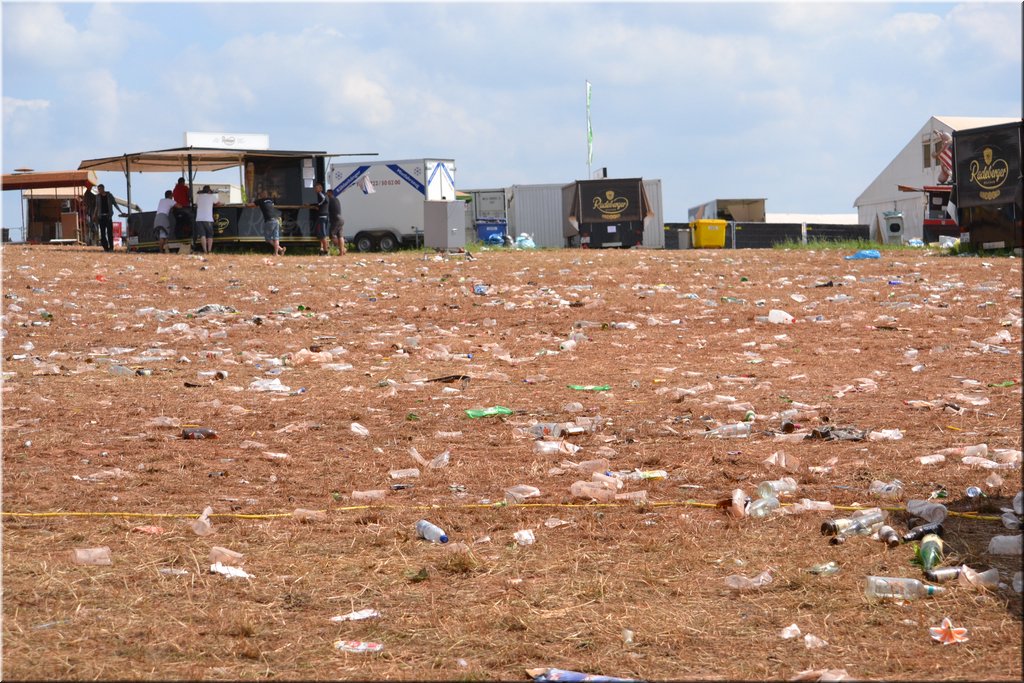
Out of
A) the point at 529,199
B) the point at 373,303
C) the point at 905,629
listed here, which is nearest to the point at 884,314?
the point at 373,303

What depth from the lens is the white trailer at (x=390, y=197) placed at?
26062 mm

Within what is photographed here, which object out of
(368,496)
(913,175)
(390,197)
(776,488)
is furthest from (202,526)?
(913,175)

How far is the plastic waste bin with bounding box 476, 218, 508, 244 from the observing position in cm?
2936

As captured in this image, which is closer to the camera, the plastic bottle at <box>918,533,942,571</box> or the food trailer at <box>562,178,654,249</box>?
the plastic bottle at <box>918,533,942,571</box>

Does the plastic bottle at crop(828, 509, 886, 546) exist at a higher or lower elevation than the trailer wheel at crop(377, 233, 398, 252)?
lower

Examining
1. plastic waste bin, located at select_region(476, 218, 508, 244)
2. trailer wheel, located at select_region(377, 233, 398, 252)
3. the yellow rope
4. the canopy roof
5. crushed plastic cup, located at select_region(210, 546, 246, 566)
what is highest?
the canopy roof

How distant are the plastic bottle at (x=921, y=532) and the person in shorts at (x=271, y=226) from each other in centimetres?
1770

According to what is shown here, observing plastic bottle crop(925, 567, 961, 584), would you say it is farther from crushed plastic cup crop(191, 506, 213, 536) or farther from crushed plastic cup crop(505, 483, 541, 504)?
crushed plastic cup crop(191, 506, 213, 536)

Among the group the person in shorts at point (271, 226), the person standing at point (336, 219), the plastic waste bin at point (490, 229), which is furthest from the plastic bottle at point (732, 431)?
the plastic waste bin at point (490, 229)

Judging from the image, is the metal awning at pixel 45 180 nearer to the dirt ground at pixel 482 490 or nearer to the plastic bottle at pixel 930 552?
the dirt ground at pixel 482 490

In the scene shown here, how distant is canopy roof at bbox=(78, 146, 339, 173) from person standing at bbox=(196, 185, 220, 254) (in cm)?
100

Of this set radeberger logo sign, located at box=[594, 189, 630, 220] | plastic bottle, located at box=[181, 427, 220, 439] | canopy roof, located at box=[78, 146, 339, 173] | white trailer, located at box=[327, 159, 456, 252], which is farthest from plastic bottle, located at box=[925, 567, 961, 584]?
radeberger logo sign, located at box=[594, 189, 630, 220]

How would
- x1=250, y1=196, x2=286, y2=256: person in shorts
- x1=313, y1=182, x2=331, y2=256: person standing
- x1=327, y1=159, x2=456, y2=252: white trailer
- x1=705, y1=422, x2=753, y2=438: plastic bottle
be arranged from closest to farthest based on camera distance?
x1=705, y1=422, x2=753, y2=438: plastic bottle, x1=250, y1=196, x2=286, y2=256: person in shorts, x1=313, y1=182, x2=331, y2=256: person standing, x1=327, y1=159, x2=456, y2=252: white trailer

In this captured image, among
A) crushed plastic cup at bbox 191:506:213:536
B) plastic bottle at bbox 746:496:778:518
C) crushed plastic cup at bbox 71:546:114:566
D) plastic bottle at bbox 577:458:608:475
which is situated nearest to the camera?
crushed plastic cup at bbox 71:546:114:566
